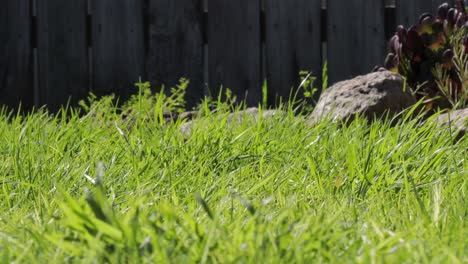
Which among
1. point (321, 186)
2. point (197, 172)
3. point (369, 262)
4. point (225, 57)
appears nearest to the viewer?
point (369, 262)

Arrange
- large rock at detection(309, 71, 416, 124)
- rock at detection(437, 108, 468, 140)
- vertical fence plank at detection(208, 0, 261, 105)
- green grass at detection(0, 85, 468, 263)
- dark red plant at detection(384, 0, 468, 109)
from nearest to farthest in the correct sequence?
1. green grass at detection(0, 85, 468, 263)
2. rock at detection(437, 108, 468, 140)
3. large rock at detection(309, 71, 416, 124)
4. dark red plant at detection(384, 0, 468, 109)
5. vertical fence plank at detection(208, 0, 261, 105)

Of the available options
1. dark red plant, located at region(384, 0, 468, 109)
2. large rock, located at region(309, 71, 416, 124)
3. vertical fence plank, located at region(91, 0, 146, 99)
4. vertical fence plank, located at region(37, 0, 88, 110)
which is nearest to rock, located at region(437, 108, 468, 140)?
large rock, located at region(309, 71, 416, 124)

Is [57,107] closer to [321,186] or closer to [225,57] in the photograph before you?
[225,57]

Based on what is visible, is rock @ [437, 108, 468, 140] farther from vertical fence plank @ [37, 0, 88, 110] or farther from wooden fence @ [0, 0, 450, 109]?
vertical fence plank @ [37, 0, 88, 110]

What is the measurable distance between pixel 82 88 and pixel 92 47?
0.32 m

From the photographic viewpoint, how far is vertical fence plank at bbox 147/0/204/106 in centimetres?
625

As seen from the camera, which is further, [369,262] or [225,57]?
[225,57]

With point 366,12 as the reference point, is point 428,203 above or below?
below

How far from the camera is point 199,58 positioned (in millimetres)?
6266

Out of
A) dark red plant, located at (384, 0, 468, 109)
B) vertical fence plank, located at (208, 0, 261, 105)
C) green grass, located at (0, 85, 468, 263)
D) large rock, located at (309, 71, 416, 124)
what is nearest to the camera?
green grass, located at (0, 85, 468, 263)

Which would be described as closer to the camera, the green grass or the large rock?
the green grass

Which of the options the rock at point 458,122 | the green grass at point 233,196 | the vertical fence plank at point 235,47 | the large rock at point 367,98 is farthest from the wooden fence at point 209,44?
the rock at point 458,122

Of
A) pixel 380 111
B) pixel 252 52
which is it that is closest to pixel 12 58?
pixel 252 52

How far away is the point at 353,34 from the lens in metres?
6.28
